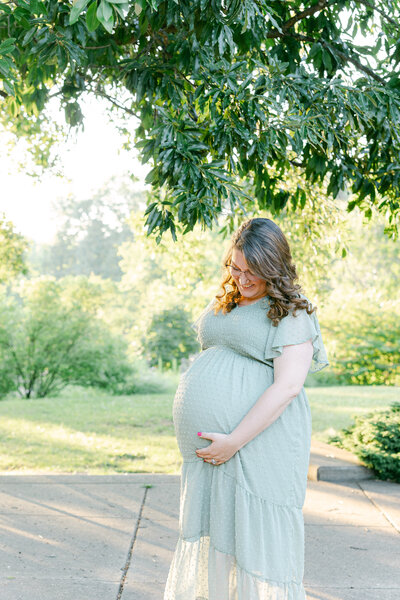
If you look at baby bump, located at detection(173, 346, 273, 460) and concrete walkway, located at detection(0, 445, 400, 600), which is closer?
baby bump, located at detection(173, 346, 273, 460)

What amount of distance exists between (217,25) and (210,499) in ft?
7.81

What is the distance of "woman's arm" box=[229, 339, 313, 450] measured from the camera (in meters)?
2.41

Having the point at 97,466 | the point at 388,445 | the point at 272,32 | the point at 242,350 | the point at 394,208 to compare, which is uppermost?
the point at 272,32

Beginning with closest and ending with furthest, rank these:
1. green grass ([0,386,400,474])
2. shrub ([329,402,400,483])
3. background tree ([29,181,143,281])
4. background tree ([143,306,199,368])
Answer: shrub ([329,402,400,483]) < green grass ([0,386,400,474]) < background tree ([143,306,199,368]) < background tree ([29,181,143,281])

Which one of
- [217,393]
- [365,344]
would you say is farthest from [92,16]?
[365,344]

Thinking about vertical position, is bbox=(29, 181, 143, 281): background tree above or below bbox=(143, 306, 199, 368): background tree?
above

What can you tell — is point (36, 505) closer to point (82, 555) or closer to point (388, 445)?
point (82, 555)

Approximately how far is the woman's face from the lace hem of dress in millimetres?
1033

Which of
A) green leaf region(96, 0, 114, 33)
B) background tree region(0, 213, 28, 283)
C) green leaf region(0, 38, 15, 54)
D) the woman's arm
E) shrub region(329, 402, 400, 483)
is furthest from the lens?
background tree region(0, 213, 28, 283)

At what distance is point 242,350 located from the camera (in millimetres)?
2592

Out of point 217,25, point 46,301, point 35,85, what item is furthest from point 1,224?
point 217,25

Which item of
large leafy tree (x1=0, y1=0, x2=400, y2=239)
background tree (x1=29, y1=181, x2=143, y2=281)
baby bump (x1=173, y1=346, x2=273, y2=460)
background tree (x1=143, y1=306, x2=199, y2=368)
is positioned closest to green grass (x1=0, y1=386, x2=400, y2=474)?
large leafy tree (x1=0, y1=0, x2=400, y2=239)

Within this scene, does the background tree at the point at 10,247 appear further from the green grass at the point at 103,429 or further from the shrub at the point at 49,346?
the shrub at the point at 49,346

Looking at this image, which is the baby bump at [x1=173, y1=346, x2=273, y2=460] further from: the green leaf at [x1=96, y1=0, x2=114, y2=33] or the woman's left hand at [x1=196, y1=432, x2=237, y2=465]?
the green leaf at [x1=96, y1=0, x2=114, y2=33]
